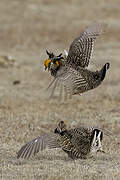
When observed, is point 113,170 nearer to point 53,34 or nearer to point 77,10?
point 53,34

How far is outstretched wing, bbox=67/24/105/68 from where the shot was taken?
27.9ft

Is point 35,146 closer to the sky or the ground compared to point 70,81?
closer to the ground

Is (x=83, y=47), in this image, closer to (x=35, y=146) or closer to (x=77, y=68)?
(x=77, y=68)

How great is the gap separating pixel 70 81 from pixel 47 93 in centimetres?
676

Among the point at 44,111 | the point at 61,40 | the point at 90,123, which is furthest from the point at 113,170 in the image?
the point at 61,40

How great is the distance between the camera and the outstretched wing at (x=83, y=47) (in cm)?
851

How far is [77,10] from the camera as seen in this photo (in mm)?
28375

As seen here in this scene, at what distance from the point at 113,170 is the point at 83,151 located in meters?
0.75

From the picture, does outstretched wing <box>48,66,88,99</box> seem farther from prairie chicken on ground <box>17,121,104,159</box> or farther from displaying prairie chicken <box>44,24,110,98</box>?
prairie chicken on ground <box>17,121,104,159</box>

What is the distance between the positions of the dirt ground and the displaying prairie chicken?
0.33 metres

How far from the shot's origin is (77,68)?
27.7ft

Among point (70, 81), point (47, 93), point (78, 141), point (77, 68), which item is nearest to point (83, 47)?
point (77, 68)

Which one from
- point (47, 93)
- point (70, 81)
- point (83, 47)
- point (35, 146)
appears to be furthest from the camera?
point (47, 93)

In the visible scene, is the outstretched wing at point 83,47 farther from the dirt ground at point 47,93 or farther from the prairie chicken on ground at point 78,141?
the prairie chicken on ground at point 78,141
